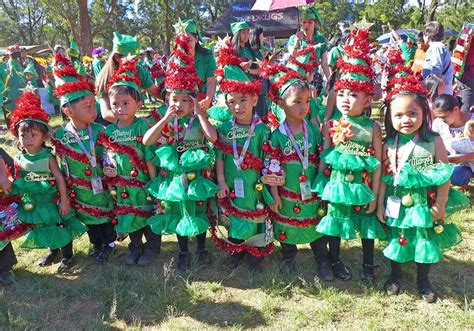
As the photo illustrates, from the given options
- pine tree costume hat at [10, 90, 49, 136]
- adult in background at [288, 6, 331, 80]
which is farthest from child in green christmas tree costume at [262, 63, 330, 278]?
adult in background at [288, 6, 331, 80]

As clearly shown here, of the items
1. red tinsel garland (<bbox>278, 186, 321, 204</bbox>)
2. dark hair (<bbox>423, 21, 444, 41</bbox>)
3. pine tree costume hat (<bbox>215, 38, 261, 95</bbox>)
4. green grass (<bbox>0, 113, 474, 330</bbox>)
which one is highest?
dark hair (<bbox>423, 21, 444, 41</bbox>)

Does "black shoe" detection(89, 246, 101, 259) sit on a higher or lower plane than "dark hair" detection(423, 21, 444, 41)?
lower

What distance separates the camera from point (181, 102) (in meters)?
3.22

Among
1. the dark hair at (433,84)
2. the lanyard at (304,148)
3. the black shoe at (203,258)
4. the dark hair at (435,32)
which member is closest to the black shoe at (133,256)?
the black shoe at (203,258)

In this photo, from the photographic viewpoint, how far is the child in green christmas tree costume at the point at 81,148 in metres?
3.48

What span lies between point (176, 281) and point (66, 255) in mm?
1211

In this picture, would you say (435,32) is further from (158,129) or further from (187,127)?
(158,129)

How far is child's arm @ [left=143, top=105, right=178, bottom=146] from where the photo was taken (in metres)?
3.17

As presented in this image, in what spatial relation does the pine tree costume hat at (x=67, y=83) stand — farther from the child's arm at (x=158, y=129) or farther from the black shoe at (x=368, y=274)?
the black shoe at (x=368, y=274)

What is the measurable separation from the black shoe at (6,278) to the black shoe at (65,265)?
1.34 ft

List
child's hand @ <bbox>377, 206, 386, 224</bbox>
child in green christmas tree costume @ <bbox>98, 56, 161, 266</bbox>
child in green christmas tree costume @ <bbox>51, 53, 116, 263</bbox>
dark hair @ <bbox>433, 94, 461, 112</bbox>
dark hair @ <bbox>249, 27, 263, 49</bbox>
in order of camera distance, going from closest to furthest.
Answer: child's hand @ <bbox>377, 206, 386, 224</bbox> < child in green christmas tree costume @ <bbox>98, 56, 161, 266</bbox> < child in green christmas tree costume @ <bbox>51, 53, 116, 263</bbox> < dark hair @ <bbox>433, 94, 461, 112</bbox> < dark hair @ <bbox>249, 27, 263, 49</bbox>

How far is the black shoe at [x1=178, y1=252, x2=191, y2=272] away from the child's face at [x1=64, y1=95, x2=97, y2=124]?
1570 mm

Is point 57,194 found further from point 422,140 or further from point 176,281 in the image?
point 422,140

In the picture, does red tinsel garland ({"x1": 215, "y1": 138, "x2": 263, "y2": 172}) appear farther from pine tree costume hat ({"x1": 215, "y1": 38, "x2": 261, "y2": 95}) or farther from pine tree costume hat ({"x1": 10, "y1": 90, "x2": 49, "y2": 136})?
pine tree costume hat ({"x1": 10, "y1": 90, "x2": 49, "y2": 136})
